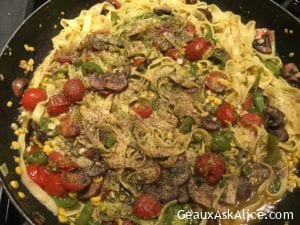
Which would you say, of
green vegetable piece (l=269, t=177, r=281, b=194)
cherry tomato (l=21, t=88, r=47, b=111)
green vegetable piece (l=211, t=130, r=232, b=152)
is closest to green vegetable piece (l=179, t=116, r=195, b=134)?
green vegetable piece (l=211, t=130, r=232, b=152)

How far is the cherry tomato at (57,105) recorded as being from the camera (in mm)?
4852

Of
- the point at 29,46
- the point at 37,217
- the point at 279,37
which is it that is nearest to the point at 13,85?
the point at 29,46

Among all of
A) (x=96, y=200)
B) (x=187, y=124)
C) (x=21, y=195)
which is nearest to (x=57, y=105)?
(x=21, y=195)

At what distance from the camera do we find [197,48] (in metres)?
5.22

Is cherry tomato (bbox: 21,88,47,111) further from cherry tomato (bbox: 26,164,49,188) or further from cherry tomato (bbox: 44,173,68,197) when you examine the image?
cherry tomato (bbox: 44,173,68,197)

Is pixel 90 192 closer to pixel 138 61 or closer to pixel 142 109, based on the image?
pixel 142 109

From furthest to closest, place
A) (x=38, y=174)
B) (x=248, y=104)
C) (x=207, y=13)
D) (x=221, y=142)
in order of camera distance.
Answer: (x=207, y=13)
(x=248, y=104)
(x=221, y=142)
(x=38, y=174)

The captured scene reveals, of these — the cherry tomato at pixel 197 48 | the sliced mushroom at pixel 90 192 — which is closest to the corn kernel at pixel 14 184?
the sliced mushroom at pixel 90 192

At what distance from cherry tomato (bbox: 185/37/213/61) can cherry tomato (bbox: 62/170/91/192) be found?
1916 mm

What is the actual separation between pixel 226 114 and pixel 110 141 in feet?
4.21

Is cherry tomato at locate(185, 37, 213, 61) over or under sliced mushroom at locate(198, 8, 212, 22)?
under

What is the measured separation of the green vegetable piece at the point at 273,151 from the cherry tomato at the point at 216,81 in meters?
0.78

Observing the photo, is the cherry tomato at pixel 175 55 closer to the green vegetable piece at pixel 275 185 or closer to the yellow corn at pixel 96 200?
the green vegetable piece at pixel 275 185

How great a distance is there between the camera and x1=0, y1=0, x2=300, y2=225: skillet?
448 centimetres
